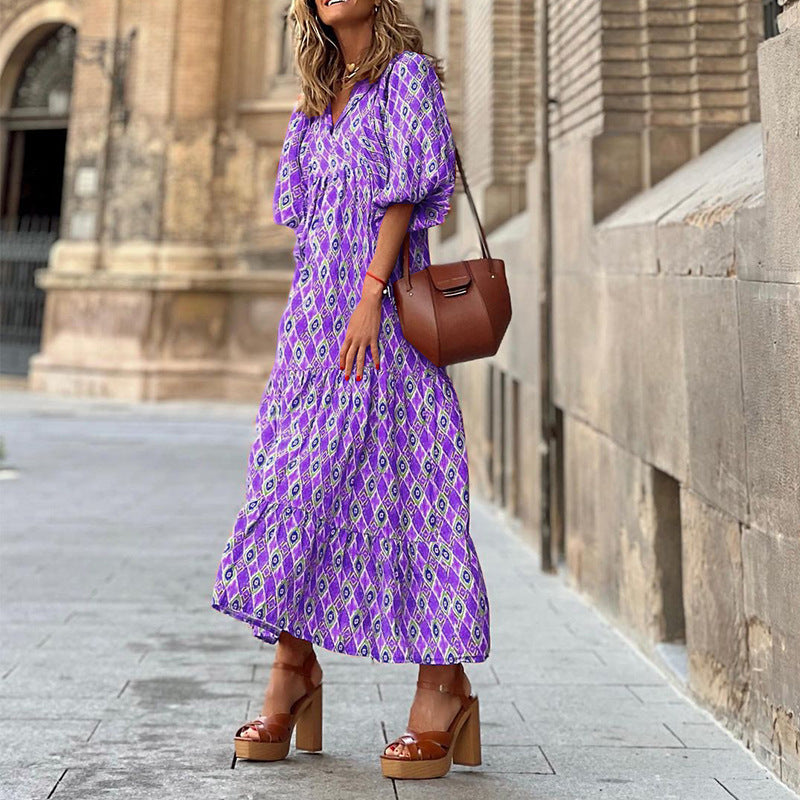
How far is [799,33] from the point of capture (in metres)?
2.77

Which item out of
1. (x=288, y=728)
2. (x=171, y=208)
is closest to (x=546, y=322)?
(x=288, y=728)

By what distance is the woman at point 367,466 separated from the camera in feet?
9.37

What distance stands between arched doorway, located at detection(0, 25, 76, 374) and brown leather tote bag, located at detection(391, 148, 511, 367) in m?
18.1

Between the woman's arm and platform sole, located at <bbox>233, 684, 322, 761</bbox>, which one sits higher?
the woman's arm

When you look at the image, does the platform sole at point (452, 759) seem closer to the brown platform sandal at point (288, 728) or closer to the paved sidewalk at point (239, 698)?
the paved sidewalk at point (239, 698)

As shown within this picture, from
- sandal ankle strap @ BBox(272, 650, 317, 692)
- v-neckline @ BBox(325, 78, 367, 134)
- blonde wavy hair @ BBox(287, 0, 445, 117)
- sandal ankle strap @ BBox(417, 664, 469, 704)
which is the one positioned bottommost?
sandal ankle strap @ BBox(417, 664, 469, 704)

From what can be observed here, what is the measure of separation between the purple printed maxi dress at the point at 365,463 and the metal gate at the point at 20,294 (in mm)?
18091

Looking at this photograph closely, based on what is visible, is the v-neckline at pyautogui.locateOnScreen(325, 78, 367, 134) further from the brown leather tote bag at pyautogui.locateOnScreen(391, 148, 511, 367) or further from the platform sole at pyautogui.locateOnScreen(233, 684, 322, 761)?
the platform sole at pyautogui.locateOnScreen(233, 684, 322, 761)

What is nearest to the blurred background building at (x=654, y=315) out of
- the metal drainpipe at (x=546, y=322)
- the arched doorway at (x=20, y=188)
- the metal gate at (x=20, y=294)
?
the metal drainpipe at (x=546, y=322)

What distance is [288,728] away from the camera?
2945 mm

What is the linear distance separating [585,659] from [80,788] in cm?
204

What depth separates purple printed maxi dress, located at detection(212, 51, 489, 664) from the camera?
2857 mm

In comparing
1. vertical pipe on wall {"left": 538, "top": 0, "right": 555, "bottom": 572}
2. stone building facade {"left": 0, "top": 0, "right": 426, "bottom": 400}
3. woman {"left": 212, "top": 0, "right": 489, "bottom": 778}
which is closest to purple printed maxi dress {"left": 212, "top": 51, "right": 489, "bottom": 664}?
woman {"left": 212, "top": 0, "right": 489, "bottom": 778}

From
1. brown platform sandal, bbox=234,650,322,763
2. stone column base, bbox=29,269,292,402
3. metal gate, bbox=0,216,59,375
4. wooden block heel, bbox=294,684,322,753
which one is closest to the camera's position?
brown platform sandal, bbox=234,650,322,763
